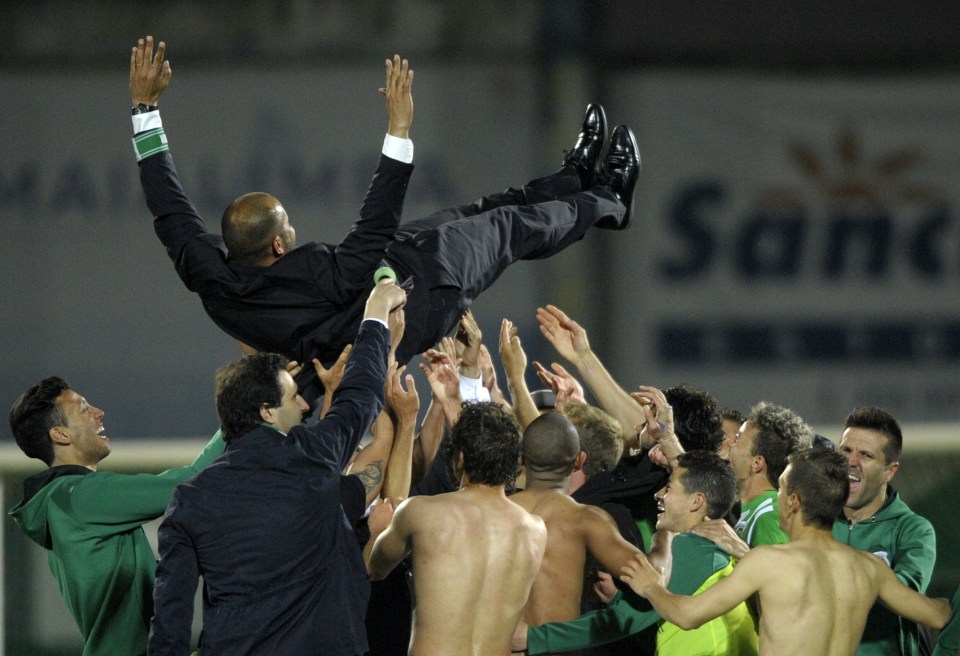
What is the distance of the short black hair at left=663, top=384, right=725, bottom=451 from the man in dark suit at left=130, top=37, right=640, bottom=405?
0.83m

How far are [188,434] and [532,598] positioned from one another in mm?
6043

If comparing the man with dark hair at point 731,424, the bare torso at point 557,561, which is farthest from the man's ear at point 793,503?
the man with dark hair at point 731,424

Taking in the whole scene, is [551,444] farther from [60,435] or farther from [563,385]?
[60,435]

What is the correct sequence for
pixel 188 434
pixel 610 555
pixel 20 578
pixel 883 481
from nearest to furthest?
pixel 610 555 < pixel 883 481 < pixel 20 578 < pixel 188 434

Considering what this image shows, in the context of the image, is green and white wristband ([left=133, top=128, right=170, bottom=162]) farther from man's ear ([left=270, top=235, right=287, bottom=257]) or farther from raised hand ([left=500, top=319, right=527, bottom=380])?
raised hand ([left=500, top=319, right=527, bottom=380])

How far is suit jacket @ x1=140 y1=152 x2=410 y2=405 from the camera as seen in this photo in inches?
172

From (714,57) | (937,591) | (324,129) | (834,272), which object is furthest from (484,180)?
(937,591)

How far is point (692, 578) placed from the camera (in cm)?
416

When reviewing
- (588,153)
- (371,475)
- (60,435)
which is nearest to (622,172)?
(588,153)

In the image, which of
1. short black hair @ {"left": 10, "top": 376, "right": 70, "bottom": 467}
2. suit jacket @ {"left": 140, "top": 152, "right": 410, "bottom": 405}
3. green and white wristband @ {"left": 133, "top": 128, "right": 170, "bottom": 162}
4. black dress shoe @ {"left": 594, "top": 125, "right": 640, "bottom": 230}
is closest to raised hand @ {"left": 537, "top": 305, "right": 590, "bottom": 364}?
black dress shoe @ {"left": 594, "top": 125, "right": 640, "bottom": 230}

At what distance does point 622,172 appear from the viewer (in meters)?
5.37

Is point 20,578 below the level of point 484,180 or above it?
below

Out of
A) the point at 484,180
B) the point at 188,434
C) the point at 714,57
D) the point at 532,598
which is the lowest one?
the point at 188,434

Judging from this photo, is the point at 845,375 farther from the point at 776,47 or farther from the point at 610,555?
the point at 610,555
